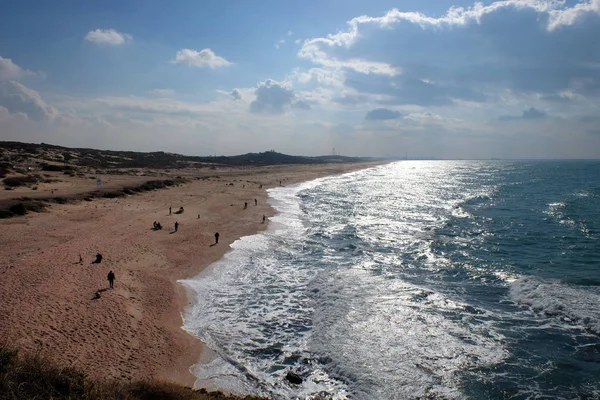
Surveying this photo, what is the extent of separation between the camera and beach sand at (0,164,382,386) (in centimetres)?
1294

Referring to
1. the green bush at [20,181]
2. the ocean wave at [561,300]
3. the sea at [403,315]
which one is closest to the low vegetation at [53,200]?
the green bush at [20,181]

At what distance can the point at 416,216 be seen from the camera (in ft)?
147

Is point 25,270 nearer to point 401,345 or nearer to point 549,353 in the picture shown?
point 401,345

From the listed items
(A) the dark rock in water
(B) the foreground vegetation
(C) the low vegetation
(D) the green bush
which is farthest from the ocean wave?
(D) the green bush

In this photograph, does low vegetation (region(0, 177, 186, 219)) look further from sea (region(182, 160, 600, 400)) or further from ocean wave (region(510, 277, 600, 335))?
ocean wave (region(510, 277, 600, 335))

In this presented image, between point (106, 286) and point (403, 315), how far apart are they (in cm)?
1364

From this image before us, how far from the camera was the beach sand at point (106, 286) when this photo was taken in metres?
12.9

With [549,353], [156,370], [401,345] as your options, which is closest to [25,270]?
[156,370]

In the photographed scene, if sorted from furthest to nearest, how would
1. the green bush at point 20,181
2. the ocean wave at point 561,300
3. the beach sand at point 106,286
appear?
the green bush at point 20,181 < the ocean wave at point 561,300 < the beach sand at point 106,286

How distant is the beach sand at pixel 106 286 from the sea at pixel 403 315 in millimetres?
1290

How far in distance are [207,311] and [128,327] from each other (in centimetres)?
359

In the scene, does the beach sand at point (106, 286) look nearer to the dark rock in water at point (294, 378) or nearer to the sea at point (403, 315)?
the sea at point (403, 315)

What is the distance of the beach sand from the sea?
4.23ft

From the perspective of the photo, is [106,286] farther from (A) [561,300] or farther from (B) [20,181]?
(B) [20,181]
